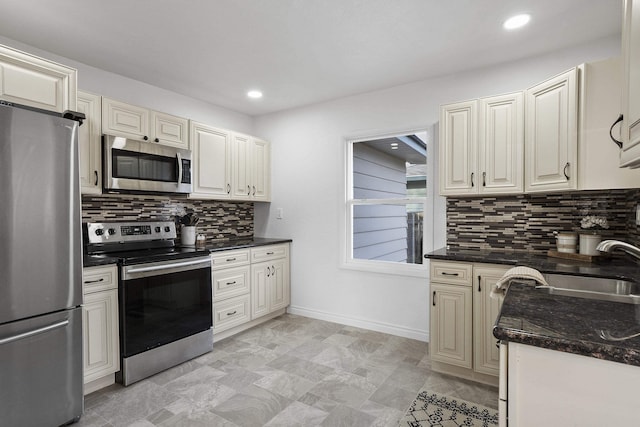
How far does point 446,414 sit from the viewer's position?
6.84ft

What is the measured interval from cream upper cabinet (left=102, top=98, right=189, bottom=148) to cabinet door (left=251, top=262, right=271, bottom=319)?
1473 millimetres

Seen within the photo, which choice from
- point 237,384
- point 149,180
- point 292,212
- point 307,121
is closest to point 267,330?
point 237,384

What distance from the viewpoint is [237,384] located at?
246 centimetres

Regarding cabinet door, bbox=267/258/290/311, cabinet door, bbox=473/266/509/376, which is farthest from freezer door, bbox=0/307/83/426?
cabinet door, bbox=473/266/509/376

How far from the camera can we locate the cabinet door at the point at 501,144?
2.54 m

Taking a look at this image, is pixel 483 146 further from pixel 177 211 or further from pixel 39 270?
pixel 39 270

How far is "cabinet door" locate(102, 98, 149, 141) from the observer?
8.75 ft

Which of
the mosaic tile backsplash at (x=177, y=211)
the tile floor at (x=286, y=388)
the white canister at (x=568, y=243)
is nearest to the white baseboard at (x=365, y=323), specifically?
the tile floor at (x=286, y=388)

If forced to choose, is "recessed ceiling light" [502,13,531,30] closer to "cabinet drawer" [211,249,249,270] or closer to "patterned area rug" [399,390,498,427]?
"patterned area rug" [399,390,498,427]

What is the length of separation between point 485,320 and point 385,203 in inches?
60.9

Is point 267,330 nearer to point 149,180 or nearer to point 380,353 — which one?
point 380,353

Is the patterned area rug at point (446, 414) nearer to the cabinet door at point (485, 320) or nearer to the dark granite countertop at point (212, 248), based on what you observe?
the cabinet door at point (485, 320)

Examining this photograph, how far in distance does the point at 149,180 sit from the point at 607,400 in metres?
3.10

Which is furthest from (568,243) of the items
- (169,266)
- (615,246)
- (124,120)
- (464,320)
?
(124,120)
